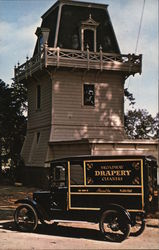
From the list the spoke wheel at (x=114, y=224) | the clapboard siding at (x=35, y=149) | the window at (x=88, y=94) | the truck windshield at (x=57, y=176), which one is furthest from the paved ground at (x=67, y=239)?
the window at (x=88, y=94)

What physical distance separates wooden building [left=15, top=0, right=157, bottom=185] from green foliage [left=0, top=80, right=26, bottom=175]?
3.65 meters

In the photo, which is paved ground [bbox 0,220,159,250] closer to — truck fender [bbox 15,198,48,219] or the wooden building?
truck fender [bbox 15,198,48,219]

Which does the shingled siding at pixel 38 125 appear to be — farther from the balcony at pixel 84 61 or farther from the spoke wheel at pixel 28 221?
the spoke wheel at pixel 28 221

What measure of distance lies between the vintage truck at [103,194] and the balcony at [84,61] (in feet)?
44.9

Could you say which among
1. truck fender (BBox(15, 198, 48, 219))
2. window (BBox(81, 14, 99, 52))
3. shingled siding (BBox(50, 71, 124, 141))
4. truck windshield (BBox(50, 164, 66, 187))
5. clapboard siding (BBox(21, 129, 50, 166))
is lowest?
truck fender (BBox(15, 198, 48, 219))

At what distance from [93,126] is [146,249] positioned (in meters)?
16.6

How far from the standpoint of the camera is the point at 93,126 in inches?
963

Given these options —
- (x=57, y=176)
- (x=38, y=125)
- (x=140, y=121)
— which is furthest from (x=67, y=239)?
(x=140, y=121)

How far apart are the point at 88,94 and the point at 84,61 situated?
8.20ft

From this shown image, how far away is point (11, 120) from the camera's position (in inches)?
1179

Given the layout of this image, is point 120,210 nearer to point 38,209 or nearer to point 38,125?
point 38,209

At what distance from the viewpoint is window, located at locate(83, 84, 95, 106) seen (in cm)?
2464

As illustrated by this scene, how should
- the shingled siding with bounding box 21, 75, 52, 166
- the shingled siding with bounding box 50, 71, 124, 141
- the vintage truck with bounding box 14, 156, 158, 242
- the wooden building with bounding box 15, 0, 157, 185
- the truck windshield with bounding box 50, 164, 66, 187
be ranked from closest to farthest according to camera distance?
the vintage truck with bounding box 14, 156, 158, 242
the truck windshield with bounding box 50, 164, 66, 187
the wooden building with bounding box 15, 0, 157, 185
the shingled siding with bounding box 50, 71, 124, 141
the shingled siding with bounding box 21, 75, 52, 166

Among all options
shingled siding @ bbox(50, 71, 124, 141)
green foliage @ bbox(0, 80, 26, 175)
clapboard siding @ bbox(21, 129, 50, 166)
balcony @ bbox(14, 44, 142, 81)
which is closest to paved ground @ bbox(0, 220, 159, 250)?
clapboard siding @ bbox(21, 129, 50, 166)
